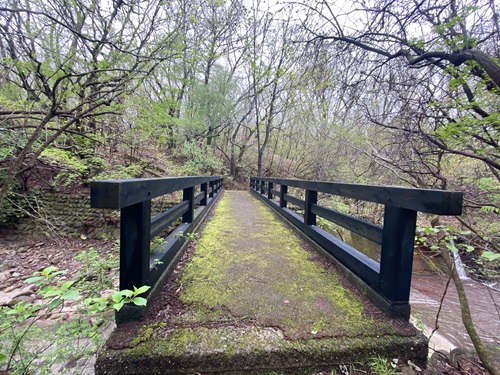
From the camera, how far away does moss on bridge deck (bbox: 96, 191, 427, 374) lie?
0.99 metres

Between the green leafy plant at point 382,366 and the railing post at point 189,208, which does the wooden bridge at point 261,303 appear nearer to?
the green leafy plant at point 382,366

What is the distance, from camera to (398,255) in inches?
50.4

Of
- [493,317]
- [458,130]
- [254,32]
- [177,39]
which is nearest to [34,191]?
[177,39]

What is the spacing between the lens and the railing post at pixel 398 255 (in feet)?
4.14

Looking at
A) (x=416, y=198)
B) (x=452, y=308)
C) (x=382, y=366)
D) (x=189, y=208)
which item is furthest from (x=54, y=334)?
(x=452, y=308)

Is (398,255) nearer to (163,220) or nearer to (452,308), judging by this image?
(163,220)

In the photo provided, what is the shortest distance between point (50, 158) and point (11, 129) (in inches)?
70.2

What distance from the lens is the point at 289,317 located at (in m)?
1.26

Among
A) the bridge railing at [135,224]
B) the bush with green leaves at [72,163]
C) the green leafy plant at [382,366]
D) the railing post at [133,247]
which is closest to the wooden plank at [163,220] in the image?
the bridge railing at [135,224]

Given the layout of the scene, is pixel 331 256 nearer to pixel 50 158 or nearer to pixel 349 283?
pixel 349 283

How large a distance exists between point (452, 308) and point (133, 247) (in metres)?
5.49

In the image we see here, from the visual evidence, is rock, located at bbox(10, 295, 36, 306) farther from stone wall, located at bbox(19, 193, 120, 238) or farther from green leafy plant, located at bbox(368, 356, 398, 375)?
green leafy plant, located at bbox(368, 356, 398, 375)

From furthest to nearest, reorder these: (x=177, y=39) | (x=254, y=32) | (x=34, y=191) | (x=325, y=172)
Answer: (x=325, y=172)
(x=254, y=32)
(x=34, y=191)
(x=177, y=39)

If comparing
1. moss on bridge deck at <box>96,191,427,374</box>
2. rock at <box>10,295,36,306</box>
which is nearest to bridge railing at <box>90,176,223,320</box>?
moss on bridge deck at <box>96,191,427,374</box>
